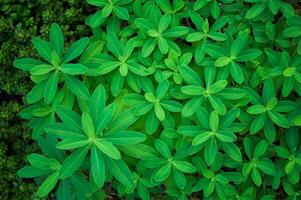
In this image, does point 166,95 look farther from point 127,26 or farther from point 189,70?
point 127,26

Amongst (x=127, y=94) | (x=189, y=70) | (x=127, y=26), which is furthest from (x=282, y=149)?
(x=127, y=26)

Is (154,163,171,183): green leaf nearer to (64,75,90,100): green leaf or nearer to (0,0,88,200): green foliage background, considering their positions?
(64,75,90,100): green leaf

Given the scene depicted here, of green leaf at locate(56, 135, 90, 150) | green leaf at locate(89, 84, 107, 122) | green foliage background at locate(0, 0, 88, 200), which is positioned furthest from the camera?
green foliage background at locate(0, 0, 88, 200)

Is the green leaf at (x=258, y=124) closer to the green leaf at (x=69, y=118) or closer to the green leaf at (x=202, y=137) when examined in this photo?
the green leaf at (x=202, y=137)

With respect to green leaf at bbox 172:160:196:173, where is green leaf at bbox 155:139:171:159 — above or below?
above

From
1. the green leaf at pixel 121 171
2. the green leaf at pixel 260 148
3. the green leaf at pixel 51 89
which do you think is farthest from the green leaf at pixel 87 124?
the green leaf at pixel 260 148

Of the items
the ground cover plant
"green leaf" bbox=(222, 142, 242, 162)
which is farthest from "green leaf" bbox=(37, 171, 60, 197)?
"green leaf" bbox=(222, 142, 242, 162)

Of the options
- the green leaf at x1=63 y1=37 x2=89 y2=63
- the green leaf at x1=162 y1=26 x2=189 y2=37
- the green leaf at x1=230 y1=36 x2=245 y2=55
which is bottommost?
the green leaf at x1=230 y1=36 x2=245 y2=55

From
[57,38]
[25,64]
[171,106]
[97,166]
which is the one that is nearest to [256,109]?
[171,106]

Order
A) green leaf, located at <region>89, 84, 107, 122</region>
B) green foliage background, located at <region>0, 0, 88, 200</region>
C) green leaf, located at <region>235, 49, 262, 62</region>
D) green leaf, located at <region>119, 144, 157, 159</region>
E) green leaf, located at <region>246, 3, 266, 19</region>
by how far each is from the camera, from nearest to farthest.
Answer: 1. green leaf, located at <region>89, 84, 107, 122</region>
2. green leaf, located at <region>119, 144, 157, 159</region>
3. green leaf, located at <region>235, 49, 262, 62</region>
4. green leaf, located at <region>246, 3, 266, 19</region>
5. green foliage background, located at <region>0, 0, 88, 200</region>
